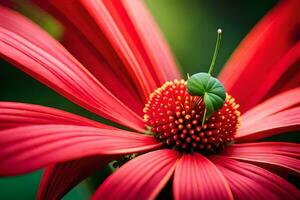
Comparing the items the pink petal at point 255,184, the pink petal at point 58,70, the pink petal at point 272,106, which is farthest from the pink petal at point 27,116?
the pink petal at point 272,106

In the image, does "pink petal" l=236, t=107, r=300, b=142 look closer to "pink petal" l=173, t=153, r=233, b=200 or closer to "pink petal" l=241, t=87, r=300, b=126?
A: "pink petal" l=241, t=87, r=300, b=126

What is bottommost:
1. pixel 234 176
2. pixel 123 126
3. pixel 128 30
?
pixel 234 176

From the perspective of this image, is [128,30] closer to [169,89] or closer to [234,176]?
[169,89]

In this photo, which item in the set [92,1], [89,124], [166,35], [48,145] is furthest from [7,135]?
[166,35]

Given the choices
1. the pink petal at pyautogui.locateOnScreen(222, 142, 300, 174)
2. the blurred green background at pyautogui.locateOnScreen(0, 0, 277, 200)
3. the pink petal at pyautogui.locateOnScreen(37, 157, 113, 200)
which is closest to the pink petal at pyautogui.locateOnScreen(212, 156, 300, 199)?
the pink petal at pyautogui.locateOnScreen(222, 142, 300, 174)

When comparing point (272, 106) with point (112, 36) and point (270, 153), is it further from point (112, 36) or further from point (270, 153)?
point (112, 36)

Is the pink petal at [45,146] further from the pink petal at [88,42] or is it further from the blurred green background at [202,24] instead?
the blurred green background at [202,24]

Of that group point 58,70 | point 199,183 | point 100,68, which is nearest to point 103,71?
point 100,68
